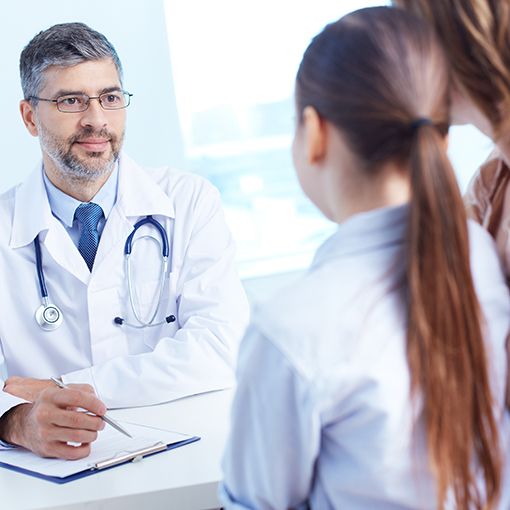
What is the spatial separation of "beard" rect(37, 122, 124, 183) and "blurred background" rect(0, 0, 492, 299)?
1.30 metres

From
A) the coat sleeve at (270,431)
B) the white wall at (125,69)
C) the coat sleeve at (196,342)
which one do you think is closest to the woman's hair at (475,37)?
the coat sleeve at (270,431)

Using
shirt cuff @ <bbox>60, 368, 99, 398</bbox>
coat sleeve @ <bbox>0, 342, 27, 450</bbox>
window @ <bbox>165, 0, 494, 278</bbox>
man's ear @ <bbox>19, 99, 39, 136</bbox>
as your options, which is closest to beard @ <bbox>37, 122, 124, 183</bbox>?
man's ear @ <bbox>19, 99, 39, 136</bbox>

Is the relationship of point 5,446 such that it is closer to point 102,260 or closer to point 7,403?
point 7,403

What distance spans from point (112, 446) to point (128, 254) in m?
0.63

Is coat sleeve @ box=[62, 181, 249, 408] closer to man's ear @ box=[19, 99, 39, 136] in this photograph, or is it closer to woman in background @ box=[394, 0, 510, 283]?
man's ear @ box=[19, 99, 39, 136]

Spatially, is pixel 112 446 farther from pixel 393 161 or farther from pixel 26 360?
pixel 393 161

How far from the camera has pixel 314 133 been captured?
3.14 ft

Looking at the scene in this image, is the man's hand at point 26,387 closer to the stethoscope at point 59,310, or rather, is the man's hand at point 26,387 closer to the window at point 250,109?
the stethoscope at point 59,310

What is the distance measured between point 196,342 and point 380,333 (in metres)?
0.97

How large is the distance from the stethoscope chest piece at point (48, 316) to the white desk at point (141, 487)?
0.57 meters

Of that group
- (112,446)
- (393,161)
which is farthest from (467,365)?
(112,446)

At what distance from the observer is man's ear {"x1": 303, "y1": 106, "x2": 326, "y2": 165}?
0.96 m

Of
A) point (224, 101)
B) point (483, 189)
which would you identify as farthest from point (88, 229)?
point (224, 101)

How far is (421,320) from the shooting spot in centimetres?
89
